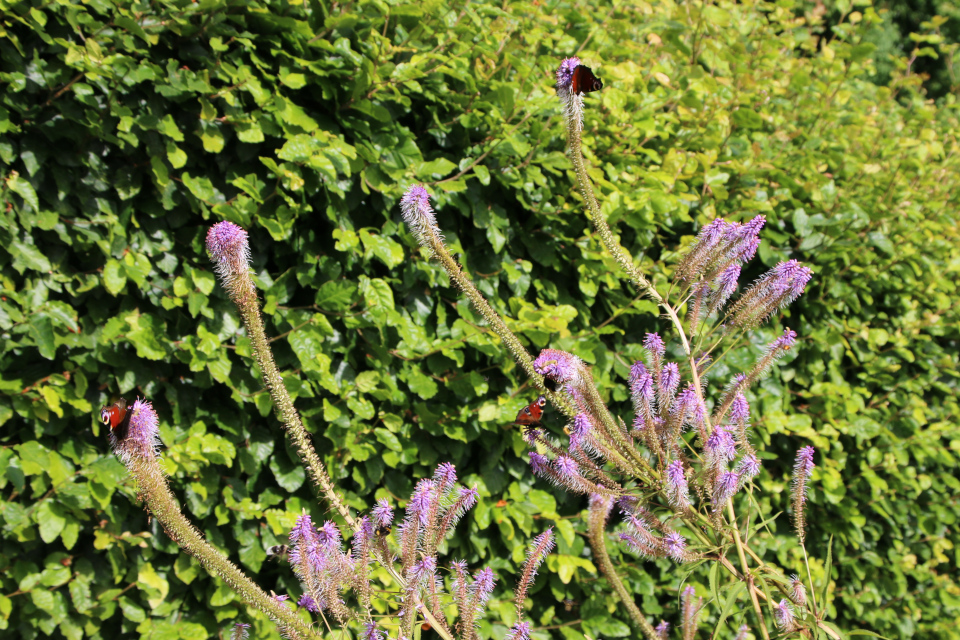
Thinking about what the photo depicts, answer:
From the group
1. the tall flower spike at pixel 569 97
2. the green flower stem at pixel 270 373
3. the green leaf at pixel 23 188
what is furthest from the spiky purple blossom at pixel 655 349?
the green leaf at pixel 23 188

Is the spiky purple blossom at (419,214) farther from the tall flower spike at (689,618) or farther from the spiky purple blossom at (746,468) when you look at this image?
the tall flower spike at (689,618)

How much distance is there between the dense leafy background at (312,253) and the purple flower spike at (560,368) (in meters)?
1.03

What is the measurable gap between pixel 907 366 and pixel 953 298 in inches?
21.8

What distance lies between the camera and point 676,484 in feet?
4.39

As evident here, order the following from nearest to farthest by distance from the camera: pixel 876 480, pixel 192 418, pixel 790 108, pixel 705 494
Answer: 1. pixel 705 494
2. pixel 192 418
3. pixel 876 480
4. pixel 790 108

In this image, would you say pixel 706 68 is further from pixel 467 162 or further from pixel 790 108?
pixel 467 162

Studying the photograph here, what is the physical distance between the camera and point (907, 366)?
3.98 meters

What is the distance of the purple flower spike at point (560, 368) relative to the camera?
1350 millimetres

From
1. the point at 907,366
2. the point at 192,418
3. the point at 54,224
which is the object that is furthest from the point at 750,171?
the point at 54,224

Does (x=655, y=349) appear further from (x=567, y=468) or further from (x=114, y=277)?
(x=114, y=277)

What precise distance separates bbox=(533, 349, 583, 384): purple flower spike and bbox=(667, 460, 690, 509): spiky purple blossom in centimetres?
26

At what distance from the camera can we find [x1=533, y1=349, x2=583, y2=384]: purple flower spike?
1350 millimetres

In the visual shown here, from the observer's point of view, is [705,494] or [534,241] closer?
[705,494]

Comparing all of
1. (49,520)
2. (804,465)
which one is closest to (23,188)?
(49,520)
